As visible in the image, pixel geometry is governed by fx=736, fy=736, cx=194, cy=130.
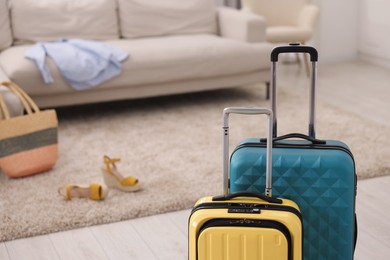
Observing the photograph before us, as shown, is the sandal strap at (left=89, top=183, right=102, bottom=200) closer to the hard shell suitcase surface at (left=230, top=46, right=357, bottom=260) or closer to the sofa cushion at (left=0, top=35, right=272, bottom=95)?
the hard shell suitcase surface at (left=230, top=46, right=357, bottom=260)

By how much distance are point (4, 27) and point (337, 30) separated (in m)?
2.84

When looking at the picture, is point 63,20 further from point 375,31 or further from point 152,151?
point 375,31

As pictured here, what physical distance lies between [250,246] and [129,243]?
907mm

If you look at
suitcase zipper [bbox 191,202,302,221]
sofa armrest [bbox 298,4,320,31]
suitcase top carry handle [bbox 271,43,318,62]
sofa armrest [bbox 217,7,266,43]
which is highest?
suitcase top carry handle [bbox 271,43,318,62]

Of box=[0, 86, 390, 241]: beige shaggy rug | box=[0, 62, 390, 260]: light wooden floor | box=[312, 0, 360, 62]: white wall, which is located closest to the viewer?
box=[0, 62, 390, 260]: light wooden floor

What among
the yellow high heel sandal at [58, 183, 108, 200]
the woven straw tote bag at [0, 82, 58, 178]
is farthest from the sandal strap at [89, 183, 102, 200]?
the woven straw tote bag at [0, 82, 58, 178]

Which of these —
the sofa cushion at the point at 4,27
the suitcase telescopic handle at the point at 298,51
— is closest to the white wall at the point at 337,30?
the sofa cushion at the point at 4,27

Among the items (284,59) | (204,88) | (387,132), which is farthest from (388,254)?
(284,59)

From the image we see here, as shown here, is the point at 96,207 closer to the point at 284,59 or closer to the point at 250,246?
the point at 250,246

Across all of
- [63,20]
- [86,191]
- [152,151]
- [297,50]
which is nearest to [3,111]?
[86,191]

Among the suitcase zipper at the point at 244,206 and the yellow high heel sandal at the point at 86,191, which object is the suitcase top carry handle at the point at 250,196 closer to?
the suitcase zipper at the point at 244,206

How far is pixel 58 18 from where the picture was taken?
4773mm

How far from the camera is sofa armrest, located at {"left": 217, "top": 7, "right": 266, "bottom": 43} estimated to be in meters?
4.85

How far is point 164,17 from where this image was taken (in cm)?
502
